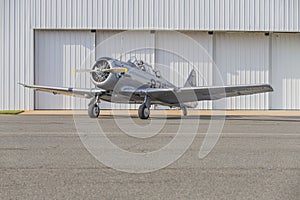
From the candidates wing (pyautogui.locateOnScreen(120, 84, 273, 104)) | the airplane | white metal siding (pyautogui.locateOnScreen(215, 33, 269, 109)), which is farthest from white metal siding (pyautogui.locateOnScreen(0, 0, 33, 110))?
white metal siding (pyautogui.locateOnScreen(215, 33, 269, 109))

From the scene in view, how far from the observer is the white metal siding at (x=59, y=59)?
83.3 feet

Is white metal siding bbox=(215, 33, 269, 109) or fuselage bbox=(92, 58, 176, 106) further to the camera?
white metal siding bbox=(215, 33, 269, 109)

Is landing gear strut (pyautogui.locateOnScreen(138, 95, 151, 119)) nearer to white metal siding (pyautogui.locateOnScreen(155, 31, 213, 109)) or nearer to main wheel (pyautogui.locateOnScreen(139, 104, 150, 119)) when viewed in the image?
main wheel (pyautogui.locateOnScreen(139, 104, 150, 119))

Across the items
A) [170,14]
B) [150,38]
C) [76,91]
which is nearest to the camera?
[76,91]

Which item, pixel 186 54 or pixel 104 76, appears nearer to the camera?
pixel 104 76

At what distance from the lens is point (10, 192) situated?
5.11m

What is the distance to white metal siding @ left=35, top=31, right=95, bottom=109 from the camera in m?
25.4

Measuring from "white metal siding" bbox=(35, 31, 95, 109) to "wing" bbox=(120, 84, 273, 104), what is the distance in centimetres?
739

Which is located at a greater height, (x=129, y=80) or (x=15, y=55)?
(x=15, y=55)

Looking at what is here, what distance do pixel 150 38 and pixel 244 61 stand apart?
4594 millimetres

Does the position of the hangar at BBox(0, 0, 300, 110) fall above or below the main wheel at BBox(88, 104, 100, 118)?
above

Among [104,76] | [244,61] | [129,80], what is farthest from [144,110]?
[244,61]

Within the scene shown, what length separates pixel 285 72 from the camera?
26938mm

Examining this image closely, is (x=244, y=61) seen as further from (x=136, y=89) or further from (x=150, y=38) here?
(x=136, y=89)
